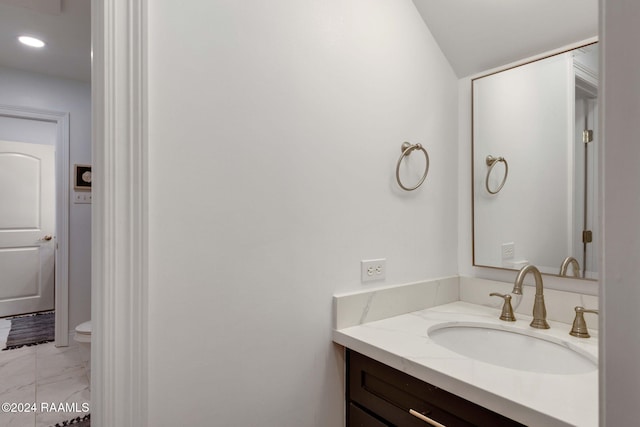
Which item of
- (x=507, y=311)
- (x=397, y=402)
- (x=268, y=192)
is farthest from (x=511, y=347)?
(x=268, y=192)

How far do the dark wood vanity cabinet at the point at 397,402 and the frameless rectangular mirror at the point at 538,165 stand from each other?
75 centimetres

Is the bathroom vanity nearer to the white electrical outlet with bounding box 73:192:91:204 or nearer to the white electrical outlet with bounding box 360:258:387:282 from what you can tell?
the white electrical outlet with bounding box 360:258:387:282

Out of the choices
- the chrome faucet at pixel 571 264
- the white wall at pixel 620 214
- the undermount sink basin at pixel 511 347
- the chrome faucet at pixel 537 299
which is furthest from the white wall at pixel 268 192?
the white wall at pixel 620 214

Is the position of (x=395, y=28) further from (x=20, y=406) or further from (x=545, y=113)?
(x=20, y=406)

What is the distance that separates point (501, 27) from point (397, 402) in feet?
4.72

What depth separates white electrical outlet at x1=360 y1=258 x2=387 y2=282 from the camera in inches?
54.4

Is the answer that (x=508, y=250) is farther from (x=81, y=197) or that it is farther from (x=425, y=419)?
(x=81, y=197)

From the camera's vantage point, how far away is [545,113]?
56.5 inches

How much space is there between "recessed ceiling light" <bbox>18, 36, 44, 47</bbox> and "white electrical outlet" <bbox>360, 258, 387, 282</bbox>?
2840mm

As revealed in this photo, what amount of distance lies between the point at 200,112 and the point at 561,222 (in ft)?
4.37

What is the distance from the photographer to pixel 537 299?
135cm

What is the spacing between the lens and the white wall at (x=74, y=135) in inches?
124

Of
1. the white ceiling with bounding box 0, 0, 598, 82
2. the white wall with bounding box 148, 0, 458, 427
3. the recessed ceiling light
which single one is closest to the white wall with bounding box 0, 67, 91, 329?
the recessed ceiling light

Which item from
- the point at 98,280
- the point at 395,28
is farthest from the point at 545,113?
the point at 98,280
